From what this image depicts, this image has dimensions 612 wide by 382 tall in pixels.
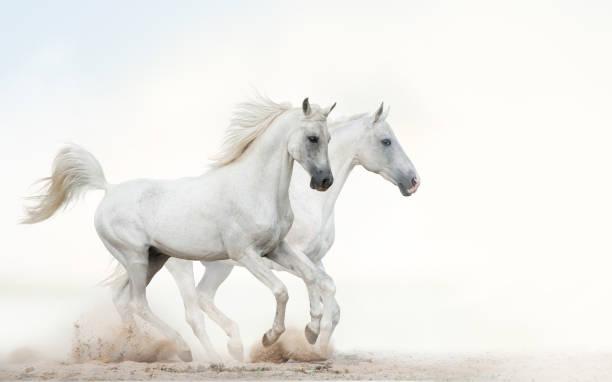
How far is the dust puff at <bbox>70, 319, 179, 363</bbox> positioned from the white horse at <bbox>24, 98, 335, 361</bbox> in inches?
10.3

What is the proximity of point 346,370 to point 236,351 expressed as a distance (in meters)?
1.79

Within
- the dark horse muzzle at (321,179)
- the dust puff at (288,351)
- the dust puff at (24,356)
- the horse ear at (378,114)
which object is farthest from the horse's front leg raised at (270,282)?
the dust puff at (24,356)

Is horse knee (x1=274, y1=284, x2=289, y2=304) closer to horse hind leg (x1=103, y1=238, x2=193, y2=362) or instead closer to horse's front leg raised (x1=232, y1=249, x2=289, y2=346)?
horse's front leg raised (x1=232, y1=249, x2=289, y2=346)

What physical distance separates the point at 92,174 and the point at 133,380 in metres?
3.22

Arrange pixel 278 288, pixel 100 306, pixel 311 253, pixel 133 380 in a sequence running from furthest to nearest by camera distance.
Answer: pixel 100 306 → pixel 311 253 → pixel 278 288 → pixel 133 380

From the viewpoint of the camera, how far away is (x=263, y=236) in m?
10.4

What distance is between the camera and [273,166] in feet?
34.7

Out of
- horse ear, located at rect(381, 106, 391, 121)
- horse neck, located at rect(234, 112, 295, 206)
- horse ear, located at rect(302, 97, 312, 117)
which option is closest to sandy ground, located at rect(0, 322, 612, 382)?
horse neck, located at rect(234, 112, 295, 206)

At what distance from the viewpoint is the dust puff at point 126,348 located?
1158 centimetres

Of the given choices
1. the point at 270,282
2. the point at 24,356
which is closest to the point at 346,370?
the point at 270,282

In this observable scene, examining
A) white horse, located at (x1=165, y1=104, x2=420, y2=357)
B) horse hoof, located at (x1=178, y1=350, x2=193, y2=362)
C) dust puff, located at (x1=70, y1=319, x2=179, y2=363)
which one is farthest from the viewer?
white horse, located at (x1=165, y1=104, x2=420, y2=357)

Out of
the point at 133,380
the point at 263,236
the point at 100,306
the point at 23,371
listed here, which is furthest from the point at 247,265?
the point at 100,306

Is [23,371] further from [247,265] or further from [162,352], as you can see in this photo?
[247,265]

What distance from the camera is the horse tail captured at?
39.2 ft
